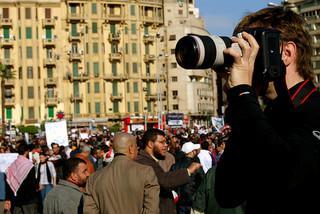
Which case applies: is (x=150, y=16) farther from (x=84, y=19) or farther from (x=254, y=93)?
(x=254, y=93)

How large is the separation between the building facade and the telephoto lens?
6965cm

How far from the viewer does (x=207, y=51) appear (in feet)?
7.33

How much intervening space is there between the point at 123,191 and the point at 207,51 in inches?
142

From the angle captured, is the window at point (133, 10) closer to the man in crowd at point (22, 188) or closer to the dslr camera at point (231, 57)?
the man in crowd at point (22, 188)

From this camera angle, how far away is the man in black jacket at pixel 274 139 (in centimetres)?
209

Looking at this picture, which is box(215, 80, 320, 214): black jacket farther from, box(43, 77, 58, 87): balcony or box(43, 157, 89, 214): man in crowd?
box(43, 77, 58, 87): balcony

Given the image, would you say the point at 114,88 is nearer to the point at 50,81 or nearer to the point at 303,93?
the point at 50,81

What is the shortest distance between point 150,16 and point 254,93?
79.0m

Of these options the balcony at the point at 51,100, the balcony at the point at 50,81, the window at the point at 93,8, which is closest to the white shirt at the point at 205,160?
the balcony at the point at 51,100

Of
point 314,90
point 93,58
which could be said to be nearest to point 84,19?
point 93,58

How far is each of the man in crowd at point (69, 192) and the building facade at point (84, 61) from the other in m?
65.0

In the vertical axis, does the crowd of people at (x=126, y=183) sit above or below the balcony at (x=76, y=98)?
below

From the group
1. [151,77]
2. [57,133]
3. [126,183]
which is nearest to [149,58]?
[151,77]

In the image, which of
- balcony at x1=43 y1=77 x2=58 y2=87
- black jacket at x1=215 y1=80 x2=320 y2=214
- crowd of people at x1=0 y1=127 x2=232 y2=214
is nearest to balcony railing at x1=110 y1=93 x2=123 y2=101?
balcony at x1=43 y1=77 x2=58 y2=87
